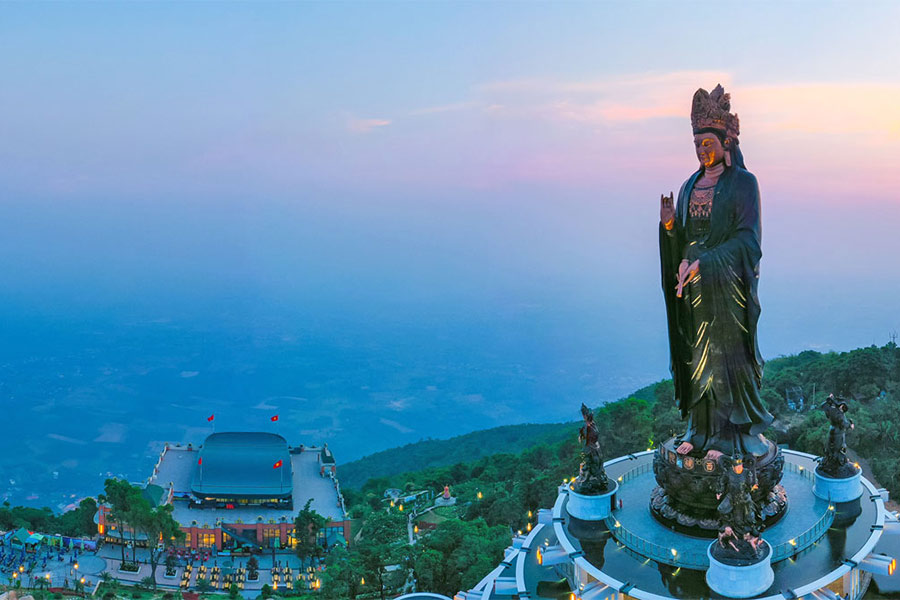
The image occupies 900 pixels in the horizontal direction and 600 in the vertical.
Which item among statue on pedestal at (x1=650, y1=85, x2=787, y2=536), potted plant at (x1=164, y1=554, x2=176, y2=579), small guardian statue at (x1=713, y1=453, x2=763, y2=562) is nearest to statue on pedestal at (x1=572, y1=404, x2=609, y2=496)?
statue on pedestal at (x1=650, y1=85, x2=787, y2=536)

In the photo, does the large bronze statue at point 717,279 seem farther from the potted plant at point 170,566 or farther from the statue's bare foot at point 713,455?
the potted plant at point 170,566

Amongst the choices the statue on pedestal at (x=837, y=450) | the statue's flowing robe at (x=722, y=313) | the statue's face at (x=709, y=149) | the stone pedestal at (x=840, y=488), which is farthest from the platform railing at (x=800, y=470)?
the statue's face at (x=709, y=149)

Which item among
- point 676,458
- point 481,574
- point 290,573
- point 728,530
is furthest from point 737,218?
point 290,573

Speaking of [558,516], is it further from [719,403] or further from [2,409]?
[2,409]

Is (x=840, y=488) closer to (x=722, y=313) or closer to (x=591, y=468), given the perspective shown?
(x=722, y=313)

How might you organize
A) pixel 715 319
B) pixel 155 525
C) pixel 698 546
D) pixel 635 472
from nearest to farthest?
pixel 698 546, pixel 715 319, pixel 635 472, pixel 155 525

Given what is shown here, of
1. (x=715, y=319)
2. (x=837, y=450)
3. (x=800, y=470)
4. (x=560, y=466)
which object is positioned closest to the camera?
(x=715, y=319)

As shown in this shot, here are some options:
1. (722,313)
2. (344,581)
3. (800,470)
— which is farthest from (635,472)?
(344,581)
